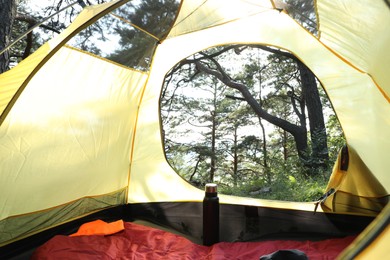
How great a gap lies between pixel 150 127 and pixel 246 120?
3765 millimetres

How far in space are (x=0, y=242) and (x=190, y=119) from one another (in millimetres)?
4669

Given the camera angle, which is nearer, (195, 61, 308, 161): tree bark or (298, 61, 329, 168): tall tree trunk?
(298, 61, 329, 168): tall tree trunk

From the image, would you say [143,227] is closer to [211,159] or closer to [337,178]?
[337,178]

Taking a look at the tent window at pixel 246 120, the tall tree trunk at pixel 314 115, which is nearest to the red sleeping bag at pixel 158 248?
the tent window at pixel 246 120

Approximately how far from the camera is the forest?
16.3ft

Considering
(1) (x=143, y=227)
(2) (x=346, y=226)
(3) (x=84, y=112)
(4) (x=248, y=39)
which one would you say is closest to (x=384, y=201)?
(2) (x=346, y=226)

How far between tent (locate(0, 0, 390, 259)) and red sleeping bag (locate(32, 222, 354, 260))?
161mm

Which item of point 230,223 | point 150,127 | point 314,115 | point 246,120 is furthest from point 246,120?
point 230,223

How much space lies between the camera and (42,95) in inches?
67.5

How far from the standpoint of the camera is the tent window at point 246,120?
5285 millimetres

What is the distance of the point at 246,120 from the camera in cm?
599

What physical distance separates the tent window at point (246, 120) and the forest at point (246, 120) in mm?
16

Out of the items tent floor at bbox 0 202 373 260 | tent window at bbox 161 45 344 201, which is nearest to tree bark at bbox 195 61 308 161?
tent window at bbox 161 45 344 201

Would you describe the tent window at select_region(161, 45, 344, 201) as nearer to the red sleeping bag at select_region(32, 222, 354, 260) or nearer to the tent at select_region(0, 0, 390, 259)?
the tent at select_region(0, 0, 390, 259)
